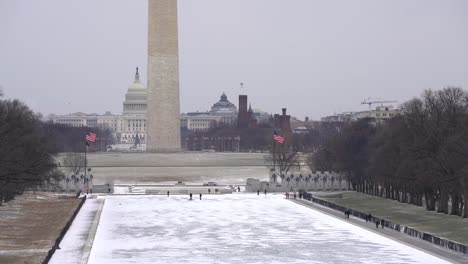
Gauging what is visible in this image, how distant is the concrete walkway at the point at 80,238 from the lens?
3475 cm

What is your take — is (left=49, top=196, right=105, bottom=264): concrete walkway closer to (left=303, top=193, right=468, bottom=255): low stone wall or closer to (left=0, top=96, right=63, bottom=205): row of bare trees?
(left=0, top=96, right=63, bottom=205): row of bare trees

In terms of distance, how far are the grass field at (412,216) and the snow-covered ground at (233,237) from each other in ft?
9.20

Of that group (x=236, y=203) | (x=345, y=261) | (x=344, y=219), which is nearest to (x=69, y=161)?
(x=236, y=203)

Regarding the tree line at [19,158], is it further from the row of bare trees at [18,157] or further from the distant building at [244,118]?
the distant building at [244,118]

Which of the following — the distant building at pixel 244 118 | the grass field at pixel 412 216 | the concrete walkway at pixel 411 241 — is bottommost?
the concrete walkway at pixel 411 241

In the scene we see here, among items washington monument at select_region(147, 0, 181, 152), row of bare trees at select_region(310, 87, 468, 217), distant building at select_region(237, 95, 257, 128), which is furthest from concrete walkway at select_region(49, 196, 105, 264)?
distant building at select_region(237, 95, 257, 128)

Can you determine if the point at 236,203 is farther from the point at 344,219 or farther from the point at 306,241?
the point at 306,241

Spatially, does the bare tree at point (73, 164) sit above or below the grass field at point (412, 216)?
above

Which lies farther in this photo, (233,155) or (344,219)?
(233,155)

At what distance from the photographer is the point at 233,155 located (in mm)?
116000

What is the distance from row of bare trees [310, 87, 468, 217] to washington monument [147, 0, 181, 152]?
40.2 meters

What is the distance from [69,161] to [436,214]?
50.3 m

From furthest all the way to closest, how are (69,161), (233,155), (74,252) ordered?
(233,155)
(69,161)
(74,252)

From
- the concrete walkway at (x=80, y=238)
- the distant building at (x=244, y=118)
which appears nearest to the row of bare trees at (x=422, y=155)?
the concrete walkway at (x=80, y=238)
